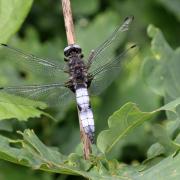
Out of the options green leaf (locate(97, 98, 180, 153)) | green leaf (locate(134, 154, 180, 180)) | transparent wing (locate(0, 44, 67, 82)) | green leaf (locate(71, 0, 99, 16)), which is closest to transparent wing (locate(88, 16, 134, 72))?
transparent wing (locate(0, 44, 67, 82))

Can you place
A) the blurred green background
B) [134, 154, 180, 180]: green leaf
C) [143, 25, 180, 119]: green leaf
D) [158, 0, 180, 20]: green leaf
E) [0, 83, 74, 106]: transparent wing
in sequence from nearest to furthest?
[134, 154, 180, 180]: green leaf
[0, 83, 74, 106]: transparent wing
[143, 25, 180, 119]: green leaf
the blurred green background
[158, 0, 180, 20]: green leaf

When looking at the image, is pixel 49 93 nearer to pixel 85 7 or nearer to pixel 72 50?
pixel 72 50

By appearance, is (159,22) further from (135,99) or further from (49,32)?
(135,99)

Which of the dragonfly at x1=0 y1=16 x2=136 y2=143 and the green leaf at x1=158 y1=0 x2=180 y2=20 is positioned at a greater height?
the green leaf at x1=158 y1=0 x2=180 y2=20

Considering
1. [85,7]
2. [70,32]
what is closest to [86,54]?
[85,7]

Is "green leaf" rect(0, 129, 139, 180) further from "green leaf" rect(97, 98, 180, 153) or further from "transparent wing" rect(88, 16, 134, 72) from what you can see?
"transparent wing" rect(88, 16, 134, 72)

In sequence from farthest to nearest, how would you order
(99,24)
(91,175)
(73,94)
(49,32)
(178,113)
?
1. (49,32)
2. (99,24)
3. (73,94)
4. (178,113)
5. (91,175)

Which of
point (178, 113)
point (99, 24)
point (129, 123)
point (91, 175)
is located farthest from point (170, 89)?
point (99, 24)
